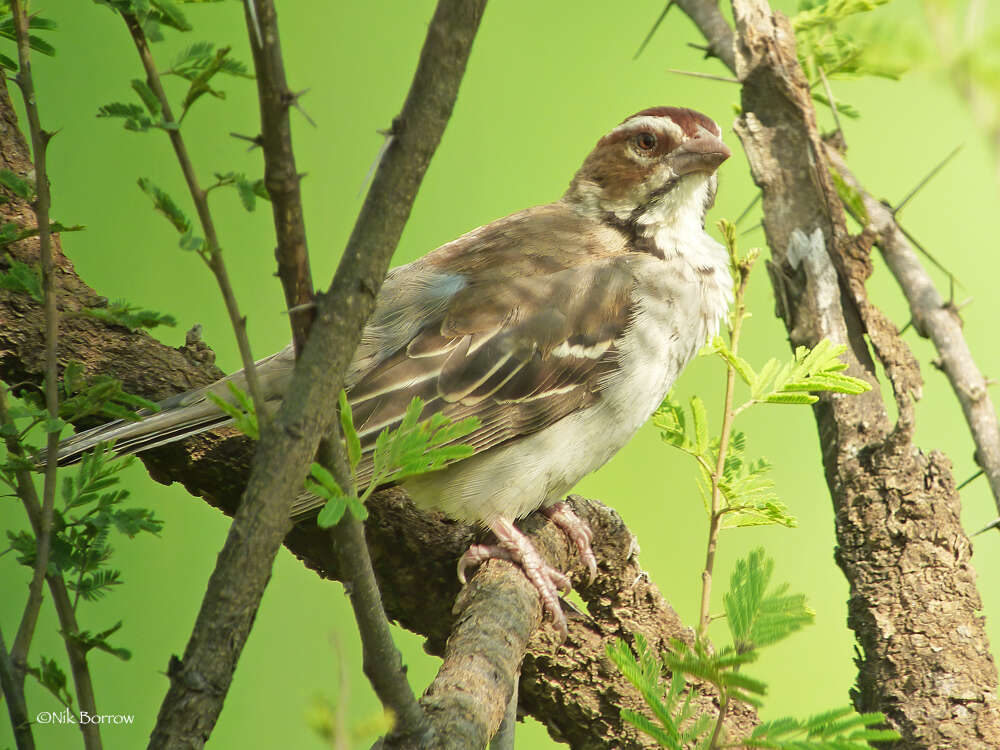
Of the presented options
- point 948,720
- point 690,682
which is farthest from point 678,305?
point 948,720

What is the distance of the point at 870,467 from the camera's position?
7.68 ft

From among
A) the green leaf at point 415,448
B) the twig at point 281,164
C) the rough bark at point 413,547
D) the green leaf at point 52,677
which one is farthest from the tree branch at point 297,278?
the rough bark at point 413,547

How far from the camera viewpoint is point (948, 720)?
211 cm

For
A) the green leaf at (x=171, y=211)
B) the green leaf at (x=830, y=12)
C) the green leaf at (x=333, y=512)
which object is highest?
the green leaf at (x=830, y=12)

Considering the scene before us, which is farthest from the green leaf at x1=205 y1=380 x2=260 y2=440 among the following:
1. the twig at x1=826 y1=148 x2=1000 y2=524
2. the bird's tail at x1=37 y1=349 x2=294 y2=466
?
the twig at x1=826 y1=148 x2=1000 y2=524

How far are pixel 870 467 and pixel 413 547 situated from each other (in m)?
1.10

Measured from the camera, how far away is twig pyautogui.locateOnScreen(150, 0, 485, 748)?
0.93m

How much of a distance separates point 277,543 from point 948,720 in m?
1.75

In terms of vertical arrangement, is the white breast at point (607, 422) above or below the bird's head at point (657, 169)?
below

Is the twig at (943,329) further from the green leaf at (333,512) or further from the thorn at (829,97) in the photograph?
the green leaf at (333,512)

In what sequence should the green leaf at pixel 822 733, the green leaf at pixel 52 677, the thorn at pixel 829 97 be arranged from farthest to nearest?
the thorn at pixel 829 97 → the green leaf at pixel 52 677 → the green leaf at pixel 822 733

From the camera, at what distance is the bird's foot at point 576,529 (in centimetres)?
234

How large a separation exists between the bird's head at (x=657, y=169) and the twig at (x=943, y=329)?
352 millimetres

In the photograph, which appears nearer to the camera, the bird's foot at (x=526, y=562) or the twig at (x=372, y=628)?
the twig at (x=372, y=628)
